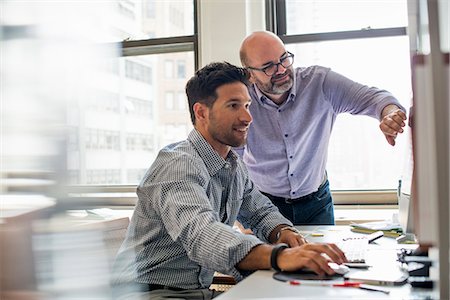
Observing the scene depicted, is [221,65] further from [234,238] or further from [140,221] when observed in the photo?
[234,238]

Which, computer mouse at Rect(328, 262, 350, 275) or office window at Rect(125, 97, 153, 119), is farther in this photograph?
office window at Rect(125, 97, 153, 119)

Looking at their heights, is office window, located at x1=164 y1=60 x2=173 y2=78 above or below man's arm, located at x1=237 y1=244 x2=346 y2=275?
above

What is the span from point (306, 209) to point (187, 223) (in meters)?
1.21

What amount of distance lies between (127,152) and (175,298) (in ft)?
6.78

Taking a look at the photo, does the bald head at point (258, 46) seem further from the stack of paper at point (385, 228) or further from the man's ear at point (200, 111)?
the stack of paper at point (385, 228)

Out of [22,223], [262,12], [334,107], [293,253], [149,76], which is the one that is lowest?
[293,253]

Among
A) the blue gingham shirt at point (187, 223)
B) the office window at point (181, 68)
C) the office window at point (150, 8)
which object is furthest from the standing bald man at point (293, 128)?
the office window at point (150, 8)

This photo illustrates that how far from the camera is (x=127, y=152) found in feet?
11.3

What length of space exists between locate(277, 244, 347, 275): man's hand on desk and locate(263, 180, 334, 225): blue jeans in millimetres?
1173

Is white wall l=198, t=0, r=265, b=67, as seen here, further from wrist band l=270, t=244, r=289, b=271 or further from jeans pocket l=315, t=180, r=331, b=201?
wrist band l=270, t=244, r=289, b=271

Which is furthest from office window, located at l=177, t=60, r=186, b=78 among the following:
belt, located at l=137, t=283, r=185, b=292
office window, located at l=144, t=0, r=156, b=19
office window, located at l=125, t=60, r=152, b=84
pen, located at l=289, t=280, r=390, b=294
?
pen, located at l=289, t=280, r=390, b=294

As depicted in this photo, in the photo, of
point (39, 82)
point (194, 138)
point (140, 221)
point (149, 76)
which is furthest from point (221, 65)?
point (149, 76)

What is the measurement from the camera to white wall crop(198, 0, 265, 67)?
3250 mm

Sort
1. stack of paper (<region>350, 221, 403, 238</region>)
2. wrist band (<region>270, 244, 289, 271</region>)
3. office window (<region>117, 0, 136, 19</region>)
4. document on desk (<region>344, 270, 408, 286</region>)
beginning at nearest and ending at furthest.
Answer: document on desk (<region>344, 270, 408, 286</region>)
wrist band (<region>270, 244, 289, 271</region>)
stack of paper (<region>350, 221, 403, 238</region>)
office window (<region>117, 0, 136, 19</region>)
